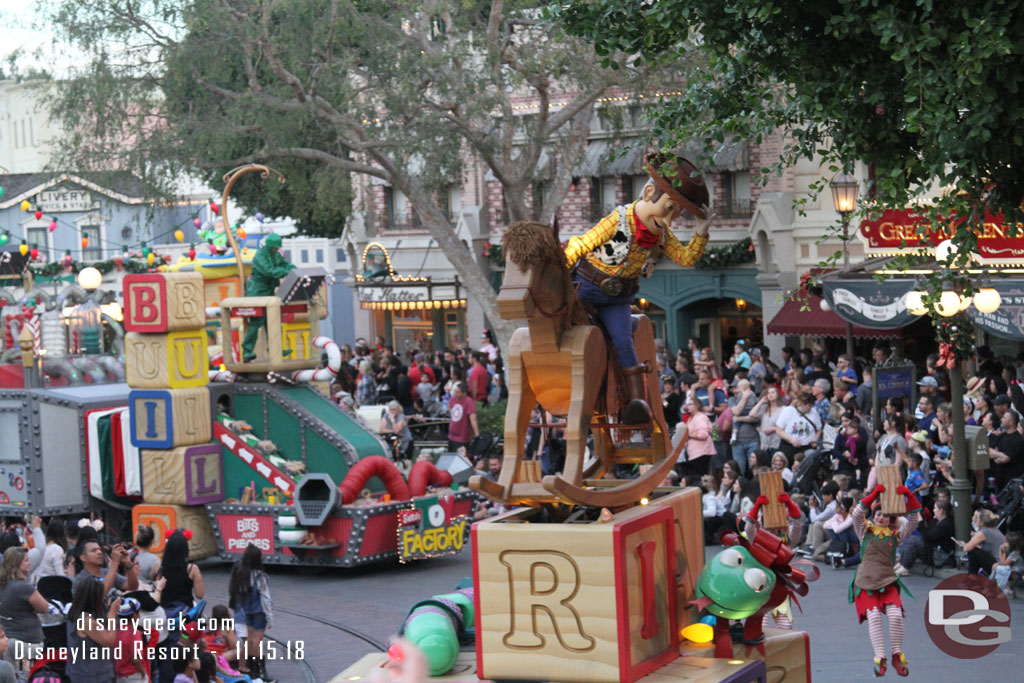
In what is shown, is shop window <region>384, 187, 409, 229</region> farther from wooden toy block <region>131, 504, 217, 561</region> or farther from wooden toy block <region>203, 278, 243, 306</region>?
wooden toy block <region>131, 504, 217, 561</region>

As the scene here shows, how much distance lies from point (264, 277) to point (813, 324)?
10.8 m

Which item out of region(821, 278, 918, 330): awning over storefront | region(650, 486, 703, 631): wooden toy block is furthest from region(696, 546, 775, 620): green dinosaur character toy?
region(821, 278, 918, 330): awning over storefront

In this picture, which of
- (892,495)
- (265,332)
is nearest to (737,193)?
(265,332)

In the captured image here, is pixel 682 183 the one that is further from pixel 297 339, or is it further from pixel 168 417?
pixel 297 339

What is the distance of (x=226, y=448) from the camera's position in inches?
633

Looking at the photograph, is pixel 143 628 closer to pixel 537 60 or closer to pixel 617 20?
pixel 617 20

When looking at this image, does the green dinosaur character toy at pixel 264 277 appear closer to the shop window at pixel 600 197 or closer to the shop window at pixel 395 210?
the shop window at pixel 600 197

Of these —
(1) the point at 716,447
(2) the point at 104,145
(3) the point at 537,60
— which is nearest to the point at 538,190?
(3) the point at 537,60

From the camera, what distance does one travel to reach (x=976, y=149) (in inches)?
387

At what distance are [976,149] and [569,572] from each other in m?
4.29

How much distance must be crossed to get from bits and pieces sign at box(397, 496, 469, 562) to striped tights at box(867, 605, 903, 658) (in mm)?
5972

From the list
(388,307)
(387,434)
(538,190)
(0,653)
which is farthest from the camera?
(388,307)

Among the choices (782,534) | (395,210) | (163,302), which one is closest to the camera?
(782,534)

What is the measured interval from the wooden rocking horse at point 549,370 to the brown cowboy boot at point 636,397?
7.5 inches
